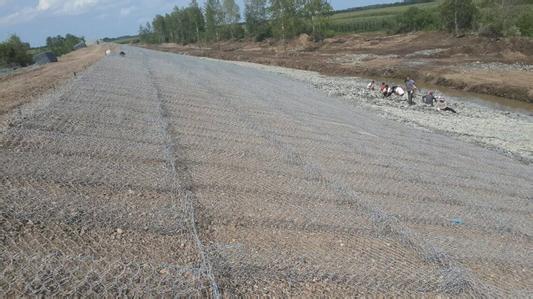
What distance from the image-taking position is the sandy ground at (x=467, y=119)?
55.5 ft

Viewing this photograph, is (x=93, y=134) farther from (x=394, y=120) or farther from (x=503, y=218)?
(x=394, y=120)

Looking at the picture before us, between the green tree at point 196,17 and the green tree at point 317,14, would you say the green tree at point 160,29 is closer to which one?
the green tree at point 196,17

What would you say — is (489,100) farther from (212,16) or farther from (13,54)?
(212,16)

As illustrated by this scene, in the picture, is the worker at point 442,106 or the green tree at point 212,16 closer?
the worker at point 442,106

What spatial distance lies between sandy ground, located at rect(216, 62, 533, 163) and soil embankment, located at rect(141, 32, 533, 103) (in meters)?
4.43

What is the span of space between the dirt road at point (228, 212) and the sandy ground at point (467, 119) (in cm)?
597

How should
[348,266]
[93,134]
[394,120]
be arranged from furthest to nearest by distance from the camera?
[394,120]
[93,134]
[348,266]

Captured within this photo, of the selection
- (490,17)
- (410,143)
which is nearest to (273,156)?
(410,143)

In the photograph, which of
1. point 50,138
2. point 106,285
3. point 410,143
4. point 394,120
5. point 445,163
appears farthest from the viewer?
point 394,120

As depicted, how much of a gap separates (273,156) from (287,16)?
64.9 meters

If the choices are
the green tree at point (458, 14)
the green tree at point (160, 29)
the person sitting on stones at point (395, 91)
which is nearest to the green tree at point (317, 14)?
the green tree at point (458, 14)

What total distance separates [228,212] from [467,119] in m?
19.2

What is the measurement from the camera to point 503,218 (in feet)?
27.6

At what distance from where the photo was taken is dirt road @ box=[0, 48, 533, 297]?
4.55m
